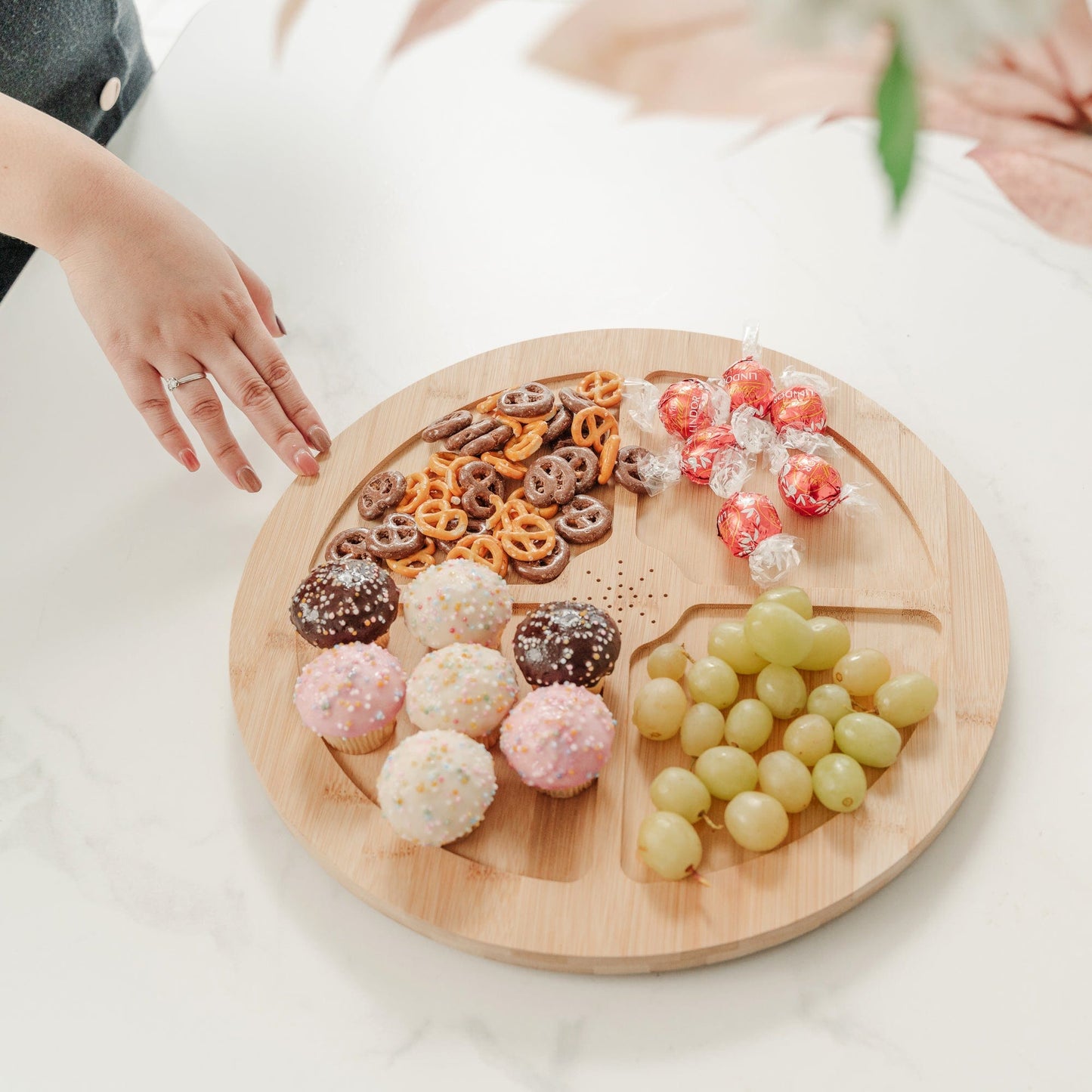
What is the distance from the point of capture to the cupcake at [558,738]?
4.80 ft

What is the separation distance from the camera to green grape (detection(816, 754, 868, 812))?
4.81 ft

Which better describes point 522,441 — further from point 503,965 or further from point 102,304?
point 503,965

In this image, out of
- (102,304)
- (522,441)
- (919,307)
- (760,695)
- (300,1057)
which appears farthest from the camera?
(919,307)

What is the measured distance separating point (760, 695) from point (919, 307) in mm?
1070

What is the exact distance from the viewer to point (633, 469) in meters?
1.93

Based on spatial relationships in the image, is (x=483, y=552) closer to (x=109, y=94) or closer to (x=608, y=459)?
(x=608, y=459)

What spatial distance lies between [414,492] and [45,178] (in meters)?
0.80

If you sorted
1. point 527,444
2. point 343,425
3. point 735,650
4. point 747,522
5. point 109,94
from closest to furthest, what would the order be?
point 735,650 < point 747,522 < point 527,444 < point 343,425 < point 109,94

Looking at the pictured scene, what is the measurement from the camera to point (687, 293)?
2322mm

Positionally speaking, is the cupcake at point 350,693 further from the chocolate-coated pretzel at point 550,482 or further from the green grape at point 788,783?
the green grape at point 788,783

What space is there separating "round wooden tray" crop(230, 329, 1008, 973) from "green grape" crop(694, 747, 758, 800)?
73mm

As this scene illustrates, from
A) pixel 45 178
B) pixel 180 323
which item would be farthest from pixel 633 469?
pixel 45 178

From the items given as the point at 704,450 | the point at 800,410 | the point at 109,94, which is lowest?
the point at 704,450

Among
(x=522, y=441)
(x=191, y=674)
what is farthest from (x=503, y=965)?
(x=522, y=441)
